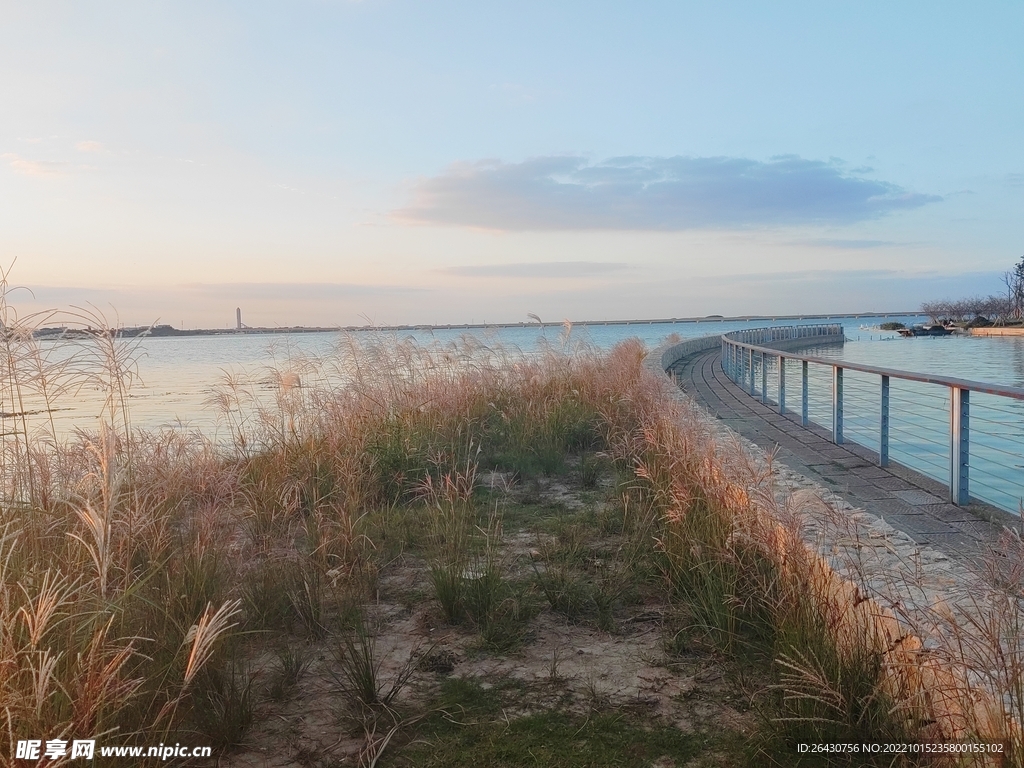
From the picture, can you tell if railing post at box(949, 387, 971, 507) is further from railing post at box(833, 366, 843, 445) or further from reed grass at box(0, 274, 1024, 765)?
railing post at box(833, 366, 843, 445)

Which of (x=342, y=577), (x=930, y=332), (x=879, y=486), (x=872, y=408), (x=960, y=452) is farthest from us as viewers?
(x=930, y=332)

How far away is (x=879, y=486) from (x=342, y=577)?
4.23 meters

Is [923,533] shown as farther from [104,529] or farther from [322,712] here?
[104,529]

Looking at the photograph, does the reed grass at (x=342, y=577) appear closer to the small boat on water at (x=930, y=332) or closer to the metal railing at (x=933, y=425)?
the metal railing at (x=933, y=425)

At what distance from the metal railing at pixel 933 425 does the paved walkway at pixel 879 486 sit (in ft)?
0.59

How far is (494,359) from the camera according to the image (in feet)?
36.3

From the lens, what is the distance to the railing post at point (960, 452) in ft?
16.6

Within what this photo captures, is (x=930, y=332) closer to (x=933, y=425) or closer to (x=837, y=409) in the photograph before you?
(x=933, y=425)

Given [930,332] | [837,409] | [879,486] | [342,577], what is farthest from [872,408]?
[930,332]

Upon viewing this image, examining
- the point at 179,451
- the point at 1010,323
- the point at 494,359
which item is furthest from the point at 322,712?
the point at 1010,323

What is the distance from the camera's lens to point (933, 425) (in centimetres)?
1102

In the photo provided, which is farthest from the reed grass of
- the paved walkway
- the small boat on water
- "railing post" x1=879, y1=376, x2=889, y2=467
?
the small boat on water

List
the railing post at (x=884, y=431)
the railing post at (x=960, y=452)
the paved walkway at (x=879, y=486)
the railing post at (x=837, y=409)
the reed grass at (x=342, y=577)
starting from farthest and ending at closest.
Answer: the railing post at (x=837, y=409) < the railing post at (x=884, y=431) < the railing post at (x=960, y=452) < the paved walkway at (x=879, y=486) < the reed grass at (x=342, y=577)

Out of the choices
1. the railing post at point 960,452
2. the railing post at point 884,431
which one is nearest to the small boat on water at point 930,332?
the railing post at point 884,431
